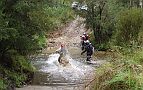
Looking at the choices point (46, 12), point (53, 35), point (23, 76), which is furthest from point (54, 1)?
point (53, 35)

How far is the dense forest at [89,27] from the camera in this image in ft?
37.1

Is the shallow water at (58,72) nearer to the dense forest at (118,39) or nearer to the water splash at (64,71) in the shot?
the water splash at (64,71)

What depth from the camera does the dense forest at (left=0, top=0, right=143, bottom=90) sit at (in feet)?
37.1

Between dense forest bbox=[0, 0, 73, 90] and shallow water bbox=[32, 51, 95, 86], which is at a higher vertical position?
dense forest bbox=[0, 0, 73, 90]

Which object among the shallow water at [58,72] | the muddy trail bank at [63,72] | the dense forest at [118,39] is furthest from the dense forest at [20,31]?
the dense forest at [118,39]

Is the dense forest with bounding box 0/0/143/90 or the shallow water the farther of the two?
the shallow water

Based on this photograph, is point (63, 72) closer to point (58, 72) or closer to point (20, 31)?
point (58, 72)

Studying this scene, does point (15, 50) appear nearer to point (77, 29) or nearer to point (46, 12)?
point (46, 12)

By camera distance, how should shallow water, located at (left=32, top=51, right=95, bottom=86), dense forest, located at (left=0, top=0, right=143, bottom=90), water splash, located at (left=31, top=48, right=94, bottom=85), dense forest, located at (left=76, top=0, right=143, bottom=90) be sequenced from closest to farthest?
dense forest, located at (left=76, top=0, right=143, bottom=90) → dense forest, located at (left=0, top=0, right=143, bottom=90) → shallow water, located at (left=32, top=51, right=95, bottom=86) → water splash, located at (left=31, top=48, right=94, bottom=85)

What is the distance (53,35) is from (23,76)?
20320mm

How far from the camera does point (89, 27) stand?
32812mm

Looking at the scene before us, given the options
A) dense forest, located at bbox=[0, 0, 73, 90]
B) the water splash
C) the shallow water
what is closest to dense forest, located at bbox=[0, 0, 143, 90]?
dense forest, located at bbox=[0, 0, 73, 90]

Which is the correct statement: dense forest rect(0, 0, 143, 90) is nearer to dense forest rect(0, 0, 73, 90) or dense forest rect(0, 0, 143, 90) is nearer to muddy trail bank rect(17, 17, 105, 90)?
dense forest rect(0, 0, 73, 90)

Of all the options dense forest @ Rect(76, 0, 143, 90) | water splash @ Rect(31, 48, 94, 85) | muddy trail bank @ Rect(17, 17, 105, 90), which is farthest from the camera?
water splash @ Rect(31, 48, 94, 85)
